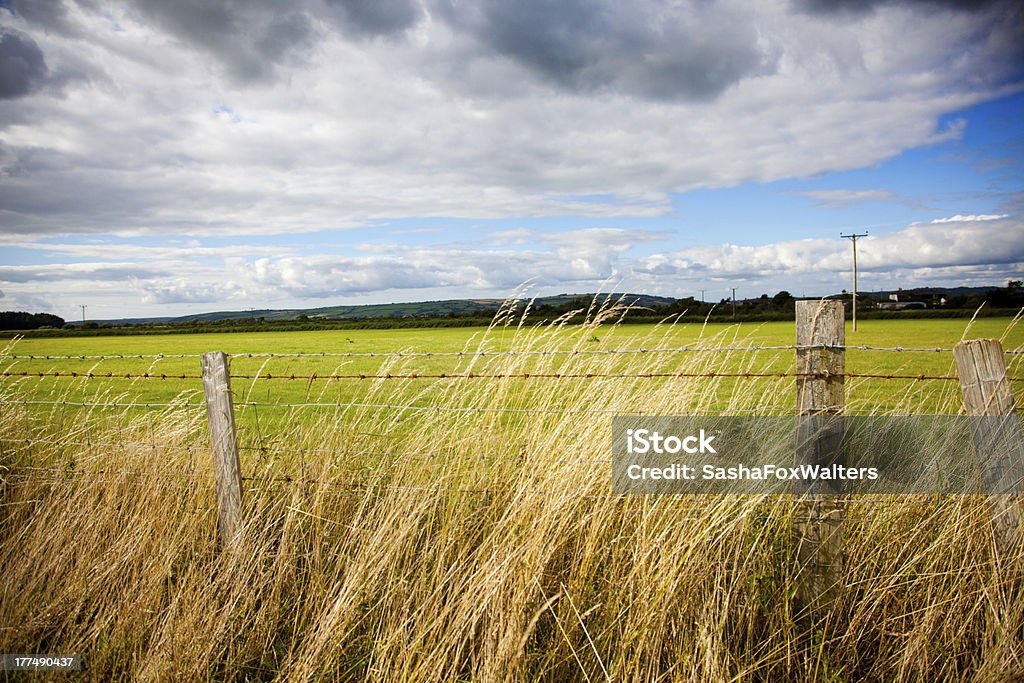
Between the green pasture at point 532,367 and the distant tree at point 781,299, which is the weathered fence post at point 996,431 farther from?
the distant tree at point 781,299

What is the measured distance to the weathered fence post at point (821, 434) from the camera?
332 cm

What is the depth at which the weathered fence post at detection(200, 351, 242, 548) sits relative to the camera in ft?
14.0

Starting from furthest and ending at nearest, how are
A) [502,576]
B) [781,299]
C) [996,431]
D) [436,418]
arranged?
1. [781,299]
2. [436,418]
3. [996,431]
4. [502,576]

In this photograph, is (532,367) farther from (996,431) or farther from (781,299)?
(781,299)

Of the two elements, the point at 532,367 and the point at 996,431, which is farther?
the point at 532,367

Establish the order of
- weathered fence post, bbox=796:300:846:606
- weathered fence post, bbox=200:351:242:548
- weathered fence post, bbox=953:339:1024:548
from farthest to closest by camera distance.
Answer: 1. weathered fence post, bbox=200:351:242:548
2. weathered fence post, bbox=953:339:1024:548
3. weathered fence post, bbox=796:300:846:606

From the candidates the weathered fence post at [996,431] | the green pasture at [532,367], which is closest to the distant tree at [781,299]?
the green pasture at [532,367]

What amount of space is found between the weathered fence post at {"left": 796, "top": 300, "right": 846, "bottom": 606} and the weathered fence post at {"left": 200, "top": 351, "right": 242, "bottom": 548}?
149 inches

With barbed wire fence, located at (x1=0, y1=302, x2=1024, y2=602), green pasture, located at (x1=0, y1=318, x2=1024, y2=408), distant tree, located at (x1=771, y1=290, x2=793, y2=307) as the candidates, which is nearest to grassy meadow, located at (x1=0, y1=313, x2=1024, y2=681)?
barbed wire fence, located at (x1=0, y1=302, x2=1024, y2=602)

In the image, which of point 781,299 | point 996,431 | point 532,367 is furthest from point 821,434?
point 781,299

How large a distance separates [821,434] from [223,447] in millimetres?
4008

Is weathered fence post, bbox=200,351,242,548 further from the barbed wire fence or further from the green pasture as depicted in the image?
the green pasture

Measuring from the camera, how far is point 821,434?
3.31m

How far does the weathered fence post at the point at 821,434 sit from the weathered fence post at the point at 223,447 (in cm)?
377
